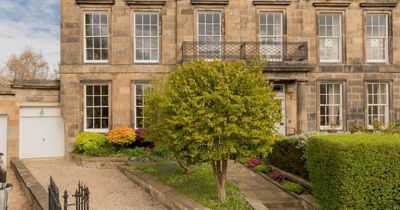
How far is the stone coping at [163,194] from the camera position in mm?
8022

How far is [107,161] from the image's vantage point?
14.2 meters

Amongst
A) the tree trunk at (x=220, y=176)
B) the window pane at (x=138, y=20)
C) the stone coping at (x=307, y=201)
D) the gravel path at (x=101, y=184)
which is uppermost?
the window pane at (x=138, y=20)

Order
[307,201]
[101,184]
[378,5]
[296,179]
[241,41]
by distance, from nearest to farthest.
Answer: [307,201], [296,179], [101,184], [241,41], [378,5]

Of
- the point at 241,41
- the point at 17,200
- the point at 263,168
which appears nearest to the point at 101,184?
the point at 17,200

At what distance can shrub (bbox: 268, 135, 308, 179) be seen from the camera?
1014 cm

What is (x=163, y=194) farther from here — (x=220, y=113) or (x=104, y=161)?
(x=104, y=161)

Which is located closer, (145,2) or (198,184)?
(198,184)

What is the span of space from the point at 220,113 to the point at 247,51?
9.88 meters

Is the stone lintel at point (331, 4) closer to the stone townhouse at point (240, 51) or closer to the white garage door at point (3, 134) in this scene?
the stone townhouse at point (240, 51)

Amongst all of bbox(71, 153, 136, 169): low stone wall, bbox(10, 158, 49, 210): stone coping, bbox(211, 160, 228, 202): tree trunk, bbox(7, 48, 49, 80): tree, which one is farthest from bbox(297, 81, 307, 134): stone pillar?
bbox(7, 48, 49, 80): tree

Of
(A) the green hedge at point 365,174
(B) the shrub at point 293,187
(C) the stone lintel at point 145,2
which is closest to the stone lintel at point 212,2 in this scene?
(C) the stone lintel at point 145,2

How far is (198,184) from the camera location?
32.3 ft

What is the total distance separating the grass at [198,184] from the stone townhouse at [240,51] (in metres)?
4.82

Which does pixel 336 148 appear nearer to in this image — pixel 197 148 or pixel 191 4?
pixel 197 148
